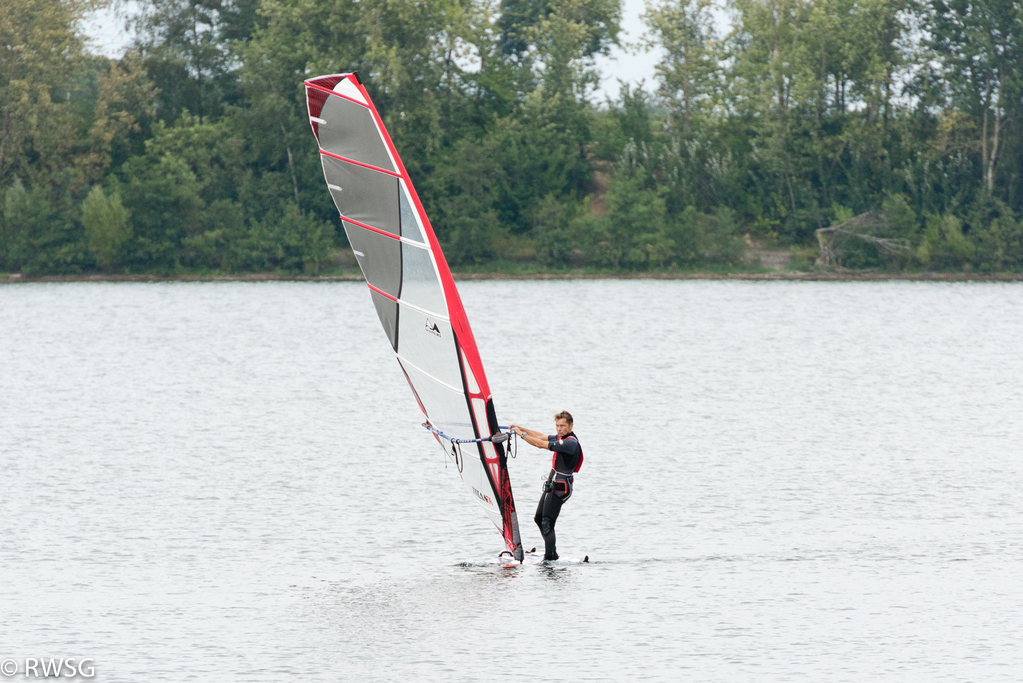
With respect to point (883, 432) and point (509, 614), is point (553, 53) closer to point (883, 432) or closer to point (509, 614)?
point (883, 432)

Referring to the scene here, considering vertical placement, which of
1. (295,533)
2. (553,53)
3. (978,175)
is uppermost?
(553,53)

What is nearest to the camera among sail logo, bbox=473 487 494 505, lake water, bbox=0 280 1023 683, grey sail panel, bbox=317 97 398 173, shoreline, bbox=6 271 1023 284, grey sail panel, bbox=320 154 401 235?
lake water, bbox=0 280 1023 683

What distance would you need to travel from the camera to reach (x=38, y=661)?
11.5 m

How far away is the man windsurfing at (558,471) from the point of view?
534 inches

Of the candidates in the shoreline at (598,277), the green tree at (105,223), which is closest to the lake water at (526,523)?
the shoreline at (598,277)

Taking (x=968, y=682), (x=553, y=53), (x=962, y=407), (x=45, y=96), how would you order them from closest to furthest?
(x=968, y=682) < (x=962, y=407) < (x=45, y=96) < (x=553, y=53)

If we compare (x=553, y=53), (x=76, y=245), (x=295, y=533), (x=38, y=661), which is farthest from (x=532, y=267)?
(x=38, y=661)

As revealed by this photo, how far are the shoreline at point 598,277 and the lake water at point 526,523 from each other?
31843 millimetres

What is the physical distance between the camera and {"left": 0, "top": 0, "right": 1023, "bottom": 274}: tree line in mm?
69750

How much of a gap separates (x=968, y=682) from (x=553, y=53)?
66795 millimetres

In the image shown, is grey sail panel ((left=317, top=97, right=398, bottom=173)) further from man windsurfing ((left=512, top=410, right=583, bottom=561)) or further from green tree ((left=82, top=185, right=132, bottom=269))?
green tree ((left=82, top=185, right=132, bottom=269))

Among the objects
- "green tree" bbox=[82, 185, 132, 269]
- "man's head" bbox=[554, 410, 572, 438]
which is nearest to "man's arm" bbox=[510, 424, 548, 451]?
"man's head" bbox=[554, 410, 572, 438]

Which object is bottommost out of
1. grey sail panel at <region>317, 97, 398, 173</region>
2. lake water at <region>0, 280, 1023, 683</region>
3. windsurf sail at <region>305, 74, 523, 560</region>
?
lake water at <region>0, 280, 1023, 683</region>

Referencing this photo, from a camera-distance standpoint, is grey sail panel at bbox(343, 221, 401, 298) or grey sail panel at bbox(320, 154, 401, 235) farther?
grey sail panel at bbox(343, 221, 401, 298)
